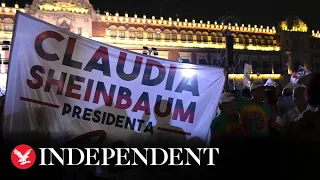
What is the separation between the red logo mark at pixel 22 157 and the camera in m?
2.86

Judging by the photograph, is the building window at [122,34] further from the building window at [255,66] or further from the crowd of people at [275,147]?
the crowd of people at [275,147]

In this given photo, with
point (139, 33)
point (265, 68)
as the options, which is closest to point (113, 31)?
point (139, 33)

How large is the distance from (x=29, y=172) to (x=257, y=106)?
2850mm

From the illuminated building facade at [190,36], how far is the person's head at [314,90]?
31876mm

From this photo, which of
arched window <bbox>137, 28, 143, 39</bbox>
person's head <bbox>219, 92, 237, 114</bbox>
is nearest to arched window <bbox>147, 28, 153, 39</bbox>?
arched window <bbox>137, 28, 143, 39</bbox>

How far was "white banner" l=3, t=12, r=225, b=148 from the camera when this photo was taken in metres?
3.13

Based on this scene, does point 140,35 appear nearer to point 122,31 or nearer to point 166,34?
point 122,31

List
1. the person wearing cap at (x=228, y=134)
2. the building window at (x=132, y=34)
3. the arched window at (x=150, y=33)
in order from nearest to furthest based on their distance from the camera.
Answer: the person wearing cap at (x=228, y=134)
the building window at (x=132, y=34)
the arched window at (x=150, y=33)

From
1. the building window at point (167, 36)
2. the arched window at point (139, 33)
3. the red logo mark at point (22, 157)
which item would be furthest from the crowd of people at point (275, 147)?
the building window at point (167, 36)

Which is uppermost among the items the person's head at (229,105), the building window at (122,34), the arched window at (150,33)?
the arched window at (150,33)

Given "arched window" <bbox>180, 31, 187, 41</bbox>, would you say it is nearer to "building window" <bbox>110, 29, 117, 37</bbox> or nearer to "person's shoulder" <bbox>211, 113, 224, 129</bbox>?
"building window" <bbox>110, 29, 117, 37</bbox>

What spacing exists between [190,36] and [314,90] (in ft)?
133

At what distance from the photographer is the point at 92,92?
131 inches

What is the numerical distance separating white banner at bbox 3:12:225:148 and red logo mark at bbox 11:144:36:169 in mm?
232
